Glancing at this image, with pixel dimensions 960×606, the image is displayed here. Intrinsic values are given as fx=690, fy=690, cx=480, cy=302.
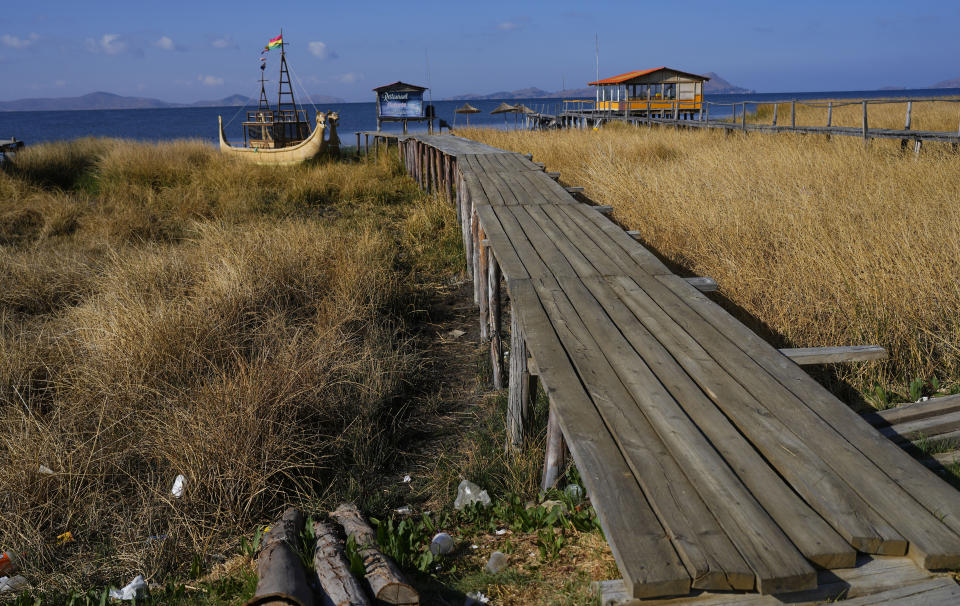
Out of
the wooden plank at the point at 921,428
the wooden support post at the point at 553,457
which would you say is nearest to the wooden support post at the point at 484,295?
the wooden support post at the point at 553,457

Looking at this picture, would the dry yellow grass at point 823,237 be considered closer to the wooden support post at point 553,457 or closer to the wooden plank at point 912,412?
the wooden plank at point 912,412

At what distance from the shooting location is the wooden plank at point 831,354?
3357 millimetres

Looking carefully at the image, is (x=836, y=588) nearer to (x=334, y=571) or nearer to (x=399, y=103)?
(x=334, y=571)

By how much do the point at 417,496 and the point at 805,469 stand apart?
83.4 inches

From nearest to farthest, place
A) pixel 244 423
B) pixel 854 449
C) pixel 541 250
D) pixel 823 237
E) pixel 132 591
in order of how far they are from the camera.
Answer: pixel 854 449 → pixel 132 591 → pixel 244 423 → pixel 541 250 → pixel 823 237

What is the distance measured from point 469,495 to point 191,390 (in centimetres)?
191

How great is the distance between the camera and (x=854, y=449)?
2.35 meters

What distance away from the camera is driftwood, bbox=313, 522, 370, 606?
252 cm

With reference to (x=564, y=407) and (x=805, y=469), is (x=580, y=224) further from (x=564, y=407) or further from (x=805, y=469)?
(x=805, y=469)

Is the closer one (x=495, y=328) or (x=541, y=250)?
(x=541, y=250)

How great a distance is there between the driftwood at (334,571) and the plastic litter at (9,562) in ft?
4.55

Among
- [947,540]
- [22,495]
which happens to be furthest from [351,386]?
[947,540]

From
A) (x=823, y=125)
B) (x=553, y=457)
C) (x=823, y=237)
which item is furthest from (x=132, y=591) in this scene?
(x=823, y=125)

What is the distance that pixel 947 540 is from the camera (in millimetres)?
1908
